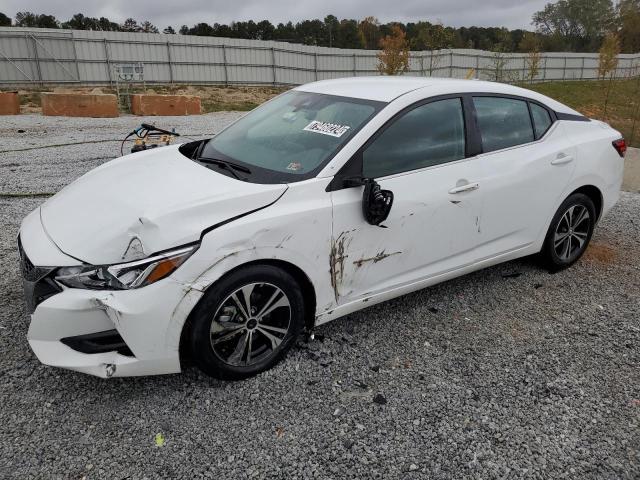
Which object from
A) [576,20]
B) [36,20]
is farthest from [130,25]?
[576,20]

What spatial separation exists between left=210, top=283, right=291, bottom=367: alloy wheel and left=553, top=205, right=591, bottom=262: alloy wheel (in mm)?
2651

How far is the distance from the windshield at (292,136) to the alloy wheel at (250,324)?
67 cm

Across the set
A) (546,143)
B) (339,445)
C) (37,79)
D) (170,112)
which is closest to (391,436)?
(339,445)

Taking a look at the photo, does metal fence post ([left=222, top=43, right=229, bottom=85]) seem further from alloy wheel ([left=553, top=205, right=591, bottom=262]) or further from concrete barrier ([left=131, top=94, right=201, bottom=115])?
alloy wheel ([left=553, top=205, right=591, bottom=262])

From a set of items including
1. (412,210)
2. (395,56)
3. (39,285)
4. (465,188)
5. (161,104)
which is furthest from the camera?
Result: (395,56)

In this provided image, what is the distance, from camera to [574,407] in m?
2.92

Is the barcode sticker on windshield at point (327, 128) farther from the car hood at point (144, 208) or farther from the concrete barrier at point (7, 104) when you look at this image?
the concrete barrier at point (7, 104)

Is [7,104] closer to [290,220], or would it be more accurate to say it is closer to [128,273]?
[128,273]

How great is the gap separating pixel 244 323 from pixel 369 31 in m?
65.4

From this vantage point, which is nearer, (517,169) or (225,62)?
(517,169)

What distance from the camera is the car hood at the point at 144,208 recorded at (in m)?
2.65

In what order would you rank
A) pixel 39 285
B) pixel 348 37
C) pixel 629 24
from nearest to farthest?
pixel 39 285 → pixel 629 24 → pixel 348 37

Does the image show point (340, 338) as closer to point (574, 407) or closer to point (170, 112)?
point (574, 407)

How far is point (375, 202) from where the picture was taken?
3086mm
